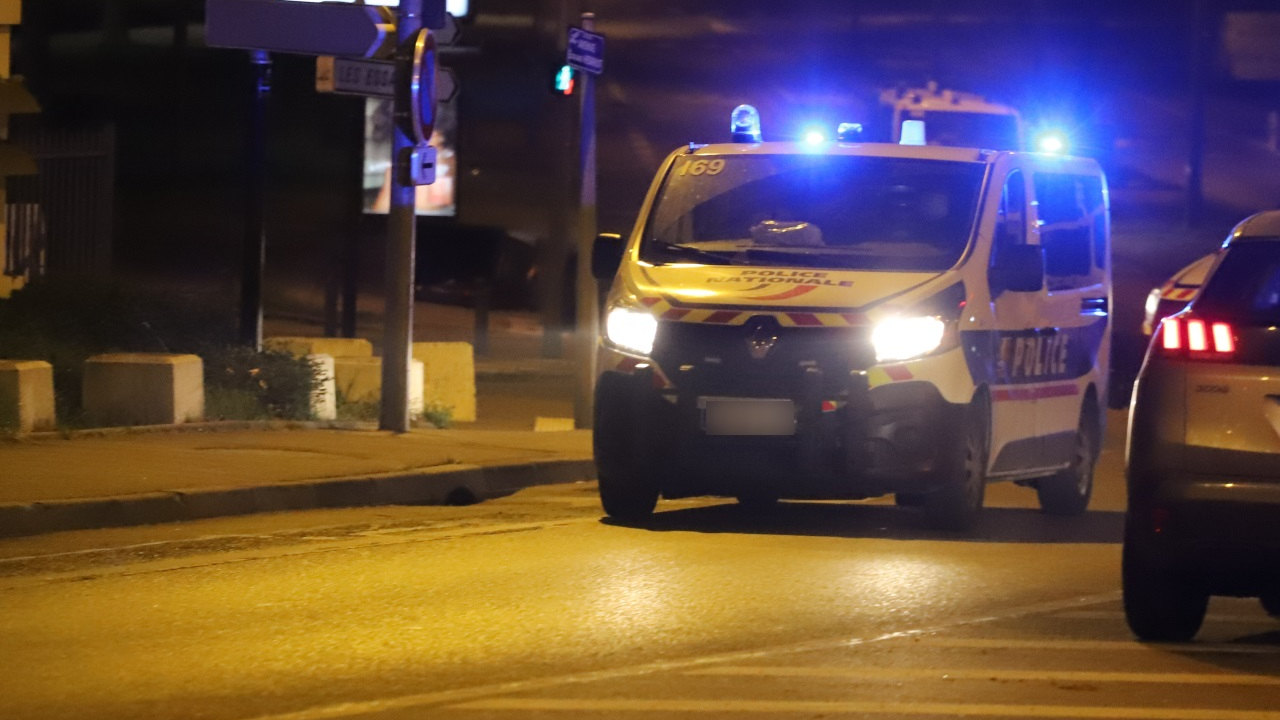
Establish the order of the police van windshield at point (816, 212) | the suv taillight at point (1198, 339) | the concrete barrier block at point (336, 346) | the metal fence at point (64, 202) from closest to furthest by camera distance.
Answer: the suv taillight at point (1198, 339)
the police van windshield at point (816, 212)
the concrete barrier block at point (336, 346)
the metal fence at point (64, 202)

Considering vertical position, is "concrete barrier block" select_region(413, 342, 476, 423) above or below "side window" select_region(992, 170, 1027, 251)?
below

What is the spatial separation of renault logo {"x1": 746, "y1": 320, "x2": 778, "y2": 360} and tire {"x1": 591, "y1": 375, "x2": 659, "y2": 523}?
2.27ft

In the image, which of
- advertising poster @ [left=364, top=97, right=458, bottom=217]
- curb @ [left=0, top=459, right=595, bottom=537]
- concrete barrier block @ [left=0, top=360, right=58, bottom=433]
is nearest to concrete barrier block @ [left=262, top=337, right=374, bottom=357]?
concrete barrier block @ [left=0, top=360, right=58, bottom=433]

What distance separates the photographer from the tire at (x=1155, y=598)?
7.75 meters

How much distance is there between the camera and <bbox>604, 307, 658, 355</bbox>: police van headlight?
10.9 m

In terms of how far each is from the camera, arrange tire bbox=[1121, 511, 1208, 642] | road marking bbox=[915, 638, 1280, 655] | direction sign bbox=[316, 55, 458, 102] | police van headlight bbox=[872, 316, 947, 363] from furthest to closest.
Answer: direction sign bbox=[316, 55, 458, 102], police van headlight bbox=[872, 316, 947, 363], road marking bbox=[915, 638, 1280, 655], tire bbox=[1121, 511, 1208, 642]

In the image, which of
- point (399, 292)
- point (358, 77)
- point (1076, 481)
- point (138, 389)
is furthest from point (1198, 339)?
point (138, 389)

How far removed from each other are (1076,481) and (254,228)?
280 inches

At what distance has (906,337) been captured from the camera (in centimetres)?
1070

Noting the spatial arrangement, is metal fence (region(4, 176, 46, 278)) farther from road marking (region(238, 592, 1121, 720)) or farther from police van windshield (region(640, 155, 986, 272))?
road marking (region(238, 592, 1121, 720))

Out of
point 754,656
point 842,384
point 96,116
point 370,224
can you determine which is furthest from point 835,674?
point 96,116

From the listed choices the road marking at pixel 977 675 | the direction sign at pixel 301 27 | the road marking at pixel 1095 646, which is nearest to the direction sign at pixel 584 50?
the direction sign at pixel 301 27

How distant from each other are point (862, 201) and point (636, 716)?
5.39 metres

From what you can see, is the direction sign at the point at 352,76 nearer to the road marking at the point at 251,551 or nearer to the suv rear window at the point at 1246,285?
the road marking at the point at 251,551
